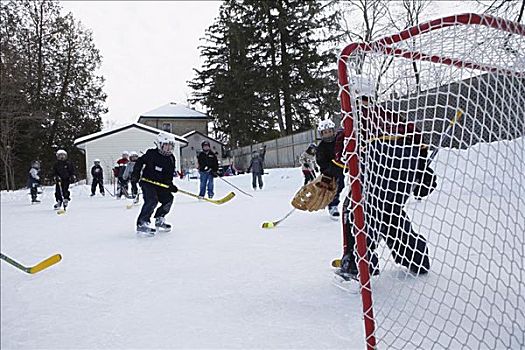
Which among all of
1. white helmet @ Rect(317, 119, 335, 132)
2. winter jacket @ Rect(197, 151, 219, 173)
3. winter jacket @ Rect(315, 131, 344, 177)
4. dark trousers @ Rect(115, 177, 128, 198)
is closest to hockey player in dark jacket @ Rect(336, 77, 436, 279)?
winter jacket @ Rect(315, 131, 344, 177)

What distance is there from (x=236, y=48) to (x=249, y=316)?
76.2ft

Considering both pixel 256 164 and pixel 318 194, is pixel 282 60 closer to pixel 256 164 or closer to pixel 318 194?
pixel 256 164

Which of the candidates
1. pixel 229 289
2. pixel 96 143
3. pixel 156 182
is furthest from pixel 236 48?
pixel 229 289

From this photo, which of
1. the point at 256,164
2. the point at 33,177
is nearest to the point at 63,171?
the point at 33,177

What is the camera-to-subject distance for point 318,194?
3.38m

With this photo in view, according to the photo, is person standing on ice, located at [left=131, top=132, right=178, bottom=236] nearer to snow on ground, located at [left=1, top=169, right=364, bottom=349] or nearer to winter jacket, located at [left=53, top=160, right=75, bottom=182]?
snow on ground, located at [left=1, top=169, right=364, bottom=349]

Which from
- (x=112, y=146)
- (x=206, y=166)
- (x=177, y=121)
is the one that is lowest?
(x=206, y=166)

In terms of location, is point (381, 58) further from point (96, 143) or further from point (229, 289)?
point (96, 143)

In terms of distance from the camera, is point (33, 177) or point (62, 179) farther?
point (33, 177)

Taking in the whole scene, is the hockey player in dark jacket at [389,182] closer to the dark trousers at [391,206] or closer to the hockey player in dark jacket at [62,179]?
the dark trousers at [391,206]

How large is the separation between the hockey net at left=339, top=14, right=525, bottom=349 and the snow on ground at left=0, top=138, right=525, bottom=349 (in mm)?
15

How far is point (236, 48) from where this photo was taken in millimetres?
24406

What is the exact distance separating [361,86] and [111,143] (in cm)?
2386

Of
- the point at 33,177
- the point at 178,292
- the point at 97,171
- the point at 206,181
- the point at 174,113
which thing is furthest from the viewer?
the point at 174,113
